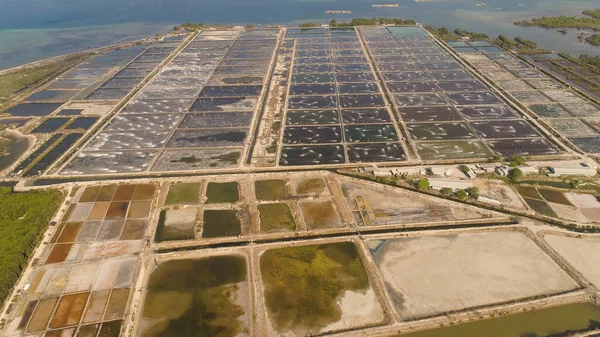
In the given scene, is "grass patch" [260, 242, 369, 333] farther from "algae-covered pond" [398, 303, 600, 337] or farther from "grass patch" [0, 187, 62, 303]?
"grass patch" [0, 187, 62, 303]

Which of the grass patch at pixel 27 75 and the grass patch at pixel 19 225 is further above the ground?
the grass patch at pixel 27 75

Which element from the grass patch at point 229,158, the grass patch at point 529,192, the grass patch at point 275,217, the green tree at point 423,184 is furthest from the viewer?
the grass patch at point 229,158

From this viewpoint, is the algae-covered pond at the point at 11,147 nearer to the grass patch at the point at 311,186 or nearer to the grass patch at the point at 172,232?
the grass patch at the point at 172,232

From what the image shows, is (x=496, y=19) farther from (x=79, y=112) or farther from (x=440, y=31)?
(x=79, y=112)

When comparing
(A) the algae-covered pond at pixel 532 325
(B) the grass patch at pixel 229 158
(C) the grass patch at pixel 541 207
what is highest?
(B) the grass patch at pixel 229 158

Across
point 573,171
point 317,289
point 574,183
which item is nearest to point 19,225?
point 317,289

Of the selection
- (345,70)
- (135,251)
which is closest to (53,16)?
(345,70)

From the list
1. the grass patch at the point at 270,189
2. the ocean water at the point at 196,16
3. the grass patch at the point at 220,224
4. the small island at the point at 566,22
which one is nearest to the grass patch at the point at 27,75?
the ocean water at the point at 196,16

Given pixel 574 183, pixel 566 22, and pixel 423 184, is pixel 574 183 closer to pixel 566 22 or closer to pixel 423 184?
pixel 423 184
